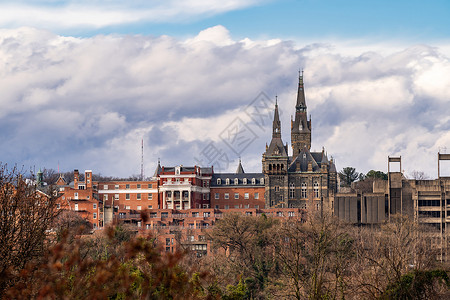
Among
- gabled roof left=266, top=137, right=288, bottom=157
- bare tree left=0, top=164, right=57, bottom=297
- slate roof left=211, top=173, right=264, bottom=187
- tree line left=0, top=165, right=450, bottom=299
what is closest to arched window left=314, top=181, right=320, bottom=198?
gabled roof left=266, top=137, right=288, bottom=157

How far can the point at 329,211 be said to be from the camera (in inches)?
5541

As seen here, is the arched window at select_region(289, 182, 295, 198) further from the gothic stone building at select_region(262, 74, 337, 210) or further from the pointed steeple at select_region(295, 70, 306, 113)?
the pointed steeple at select_region(295, 70, 306, 113)

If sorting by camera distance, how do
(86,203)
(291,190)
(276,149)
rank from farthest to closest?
1. (276,149)
2. (291,190)
3. (86,203)

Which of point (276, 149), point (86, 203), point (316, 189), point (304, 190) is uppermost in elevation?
point (276, 149)

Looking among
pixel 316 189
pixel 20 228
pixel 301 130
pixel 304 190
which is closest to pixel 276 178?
pixel 304 190

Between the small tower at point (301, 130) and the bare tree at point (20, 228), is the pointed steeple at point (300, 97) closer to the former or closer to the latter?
the small tower at point (301, 130)

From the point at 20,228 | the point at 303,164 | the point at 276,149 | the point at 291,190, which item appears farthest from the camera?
the point at 276,149

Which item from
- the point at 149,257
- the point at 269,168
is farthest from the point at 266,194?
the point at 149,257

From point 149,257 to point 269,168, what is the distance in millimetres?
137008

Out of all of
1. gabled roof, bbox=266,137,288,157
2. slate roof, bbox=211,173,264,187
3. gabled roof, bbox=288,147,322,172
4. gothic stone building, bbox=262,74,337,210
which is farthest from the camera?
slate roof, bbox=211,173,264,187

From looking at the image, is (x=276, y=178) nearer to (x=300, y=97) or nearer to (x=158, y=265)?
(x=300, y=97)

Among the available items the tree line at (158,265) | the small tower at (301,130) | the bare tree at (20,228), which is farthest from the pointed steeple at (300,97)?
the bare tree at (20,228)

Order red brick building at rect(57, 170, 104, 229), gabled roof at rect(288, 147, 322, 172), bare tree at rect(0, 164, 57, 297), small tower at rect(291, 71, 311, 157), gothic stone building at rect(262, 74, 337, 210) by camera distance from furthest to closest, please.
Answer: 1. small tower at rect(291, 71, 311, 157)
2. gabled roof at rect(288, 147, 322, 172)
3. gothic stone building at rect(262, 74, 337, 210)
4. red brick building at rect(57, 170, 104, 229)
5. bare tree at rect(0, 164, 57, 297)

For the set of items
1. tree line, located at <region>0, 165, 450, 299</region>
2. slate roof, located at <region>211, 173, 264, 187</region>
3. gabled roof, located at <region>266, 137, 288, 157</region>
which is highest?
gabled roof, located at <region>266, 137, 288, 157</region>
